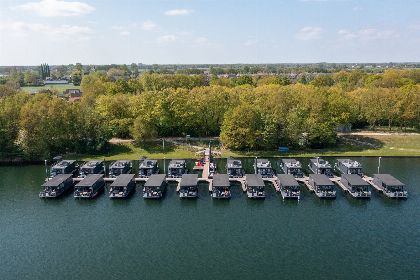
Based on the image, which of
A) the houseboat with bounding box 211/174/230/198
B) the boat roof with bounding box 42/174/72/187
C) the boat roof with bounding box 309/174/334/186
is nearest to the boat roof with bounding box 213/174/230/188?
the houseboat with bounding box 211/174/230/198

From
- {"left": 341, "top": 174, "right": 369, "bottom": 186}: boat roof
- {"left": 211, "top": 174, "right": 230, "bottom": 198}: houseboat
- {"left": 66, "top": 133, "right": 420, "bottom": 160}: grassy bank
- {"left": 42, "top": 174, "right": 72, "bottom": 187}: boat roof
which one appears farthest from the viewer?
{"left": 66, "top": 133, "right": 420, "bottom": 160}: grassy bank

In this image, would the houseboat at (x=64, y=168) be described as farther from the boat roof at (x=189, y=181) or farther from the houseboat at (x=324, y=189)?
the houseboat at (x=324, y=189)

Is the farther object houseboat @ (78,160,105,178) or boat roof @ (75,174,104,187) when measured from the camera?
houseboat @ (78,160,105,178)

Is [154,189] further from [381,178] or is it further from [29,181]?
[381,178]

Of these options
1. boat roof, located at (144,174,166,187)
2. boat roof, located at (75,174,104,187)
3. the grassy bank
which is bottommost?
boat roof, located at (75,174,104,187)

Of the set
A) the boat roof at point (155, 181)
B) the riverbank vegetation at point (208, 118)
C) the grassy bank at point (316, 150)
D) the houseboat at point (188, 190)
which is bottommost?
the houseboat at point (188, 190)

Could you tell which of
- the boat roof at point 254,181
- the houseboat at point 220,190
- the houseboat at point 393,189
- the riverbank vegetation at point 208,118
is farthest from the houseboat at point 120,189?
the houseboat at point 393,189

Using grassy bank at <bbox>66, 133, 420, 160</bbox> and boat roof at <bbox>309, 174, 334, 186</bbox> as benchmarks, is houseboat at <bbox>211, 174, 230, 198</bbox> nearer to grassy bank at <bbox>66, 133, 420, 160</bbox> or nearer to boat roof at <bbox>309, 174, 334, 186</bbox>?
boat roof at <bbox>309, 174, 334, 186</bbox>

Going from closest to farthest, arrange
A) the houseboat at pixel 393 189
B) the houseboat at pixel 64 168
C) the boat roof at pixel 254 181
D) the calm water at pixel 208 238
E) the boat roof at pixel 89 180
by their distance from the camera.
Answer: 1. the calm water at pixel 208 238
2. the houseboat at pixel 393 189
3. the boat roof at pixel 254 181
4. the boat roof at pixel 89 180
5. the houseboat at pixel 64 168
